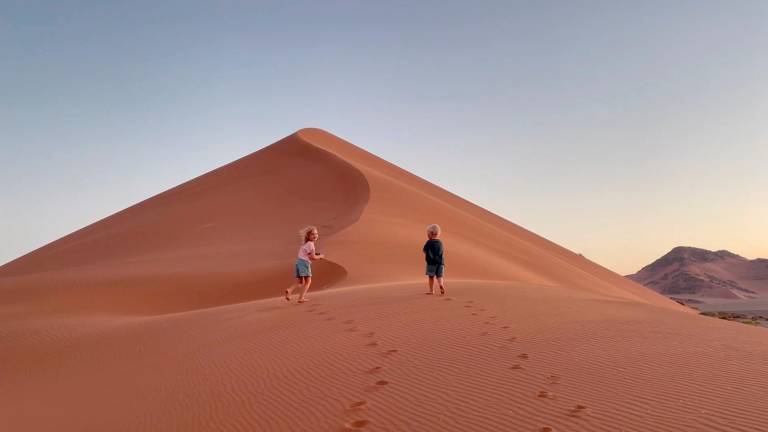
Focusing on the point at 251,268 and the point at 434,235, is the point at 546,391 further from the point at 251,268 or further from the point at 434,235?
the point at 251,268

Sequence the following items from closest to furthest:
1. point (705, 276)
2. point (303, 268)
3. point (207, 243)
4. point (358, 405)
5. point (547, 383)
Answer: point (358, 405), point (547, 383), point (303, 268), point (207, 243), point (705, 276)

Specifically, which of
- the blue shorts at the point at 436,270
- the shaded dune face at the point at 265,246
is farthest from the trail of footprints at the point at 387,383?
the shaded dune face at the point at 265,246

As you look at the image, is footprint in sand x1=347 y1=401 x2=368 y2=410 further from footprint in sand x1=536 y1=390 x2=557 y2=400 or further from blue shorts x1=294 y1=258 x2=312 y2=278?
blue shorts x1=294 y1=258 x2=312 y2=278

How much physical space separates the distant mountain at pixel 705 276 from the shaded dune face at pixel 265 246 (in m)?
30.2

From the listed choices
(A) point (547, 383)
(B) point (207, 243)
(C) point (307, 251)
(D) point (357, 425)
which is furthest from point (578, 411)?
(B) point (207, 243)

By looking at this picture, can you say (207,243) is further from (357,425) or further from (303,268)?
(357,425)

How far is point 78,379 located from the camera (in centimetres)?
823

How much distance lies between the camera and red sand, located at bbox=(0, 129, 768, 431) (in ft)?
17.3

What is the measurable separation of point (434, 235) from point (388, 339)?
3588mm

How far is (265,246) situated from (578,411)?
1768 centimetres

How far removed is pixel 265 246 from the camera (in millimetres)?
21703

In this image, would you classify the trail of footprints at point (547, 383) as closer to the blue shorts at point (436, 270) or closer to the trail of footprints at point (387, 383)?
the trail of footprints at point (387, 383)

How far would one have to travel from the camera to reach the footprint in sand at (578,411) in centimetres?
498

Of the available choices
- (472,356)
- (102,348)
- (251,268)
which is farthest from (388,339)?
(251,268)
